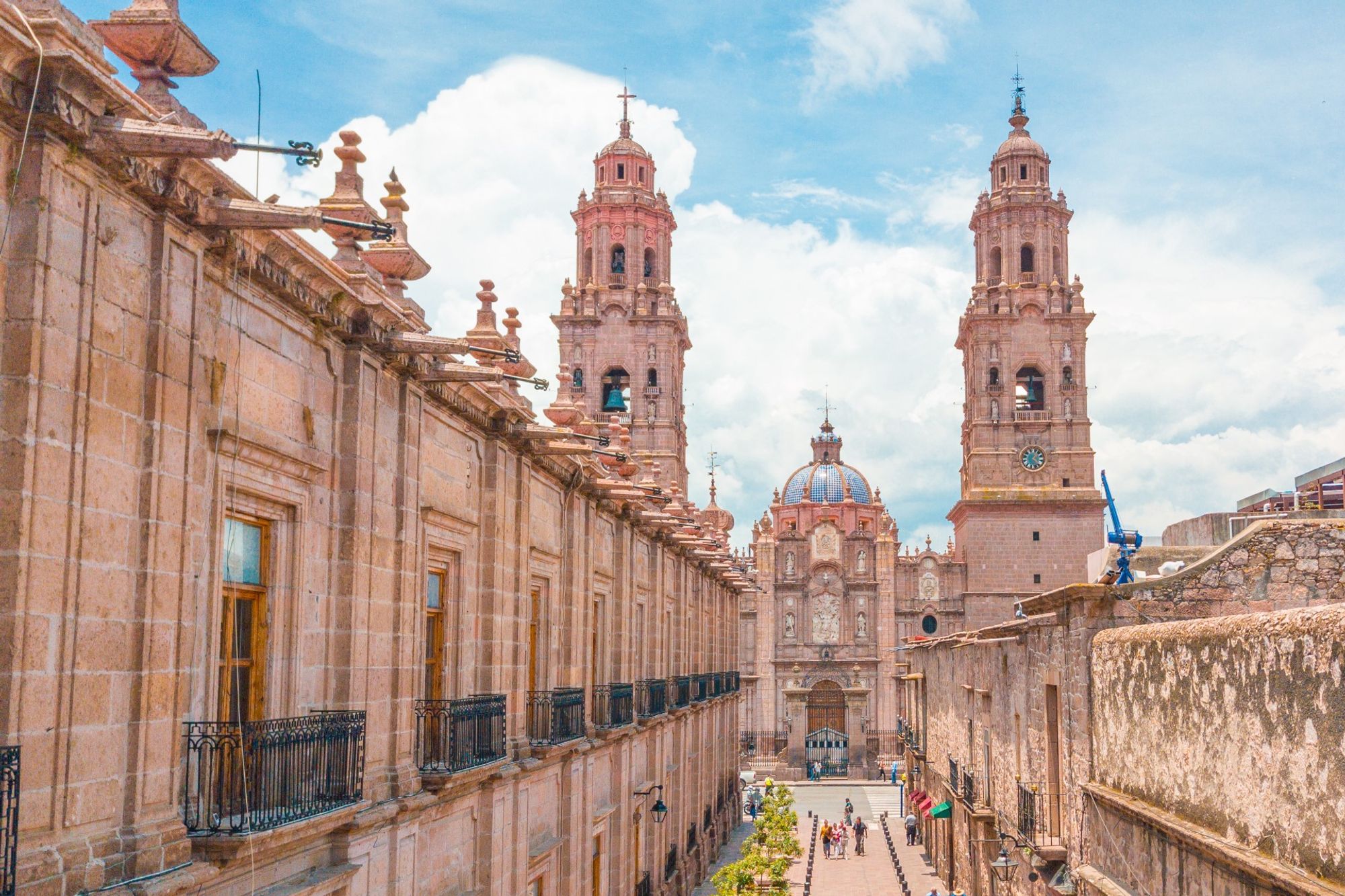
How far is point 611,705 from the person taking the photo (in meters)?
19.9

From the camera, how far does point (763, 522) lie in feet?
211

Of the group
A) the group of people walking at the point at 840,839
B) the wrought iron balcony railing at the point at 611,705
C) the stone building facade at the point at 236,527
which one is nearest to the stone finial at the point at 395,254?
the stone building facade at the point at 236,527

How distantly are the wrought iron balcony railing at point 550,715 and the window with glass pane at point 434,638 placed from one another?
289cm

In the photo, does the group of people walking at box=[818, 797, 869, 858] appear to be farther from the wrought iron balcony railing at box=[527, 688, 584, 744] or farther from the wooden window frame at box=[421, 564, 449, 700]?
the wooden window frame at box=[421, 564, 449, 700]

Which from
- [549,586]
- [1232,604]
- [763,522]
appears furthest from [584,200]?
[1232,604]

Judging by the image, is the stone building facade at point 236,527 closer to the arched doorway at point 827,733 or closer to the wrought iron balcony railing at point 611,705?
the wrought iron balcony railing at point 611,705

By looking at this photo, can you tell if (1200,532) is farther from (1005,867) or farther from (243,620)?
(243,620)

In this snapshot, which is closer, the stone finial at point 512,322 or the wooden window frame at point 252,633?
the wooden window frame at point 252,633

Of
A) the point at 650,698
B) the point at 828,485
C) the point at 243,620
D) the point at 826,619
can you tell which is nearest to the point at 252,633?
the point at 243,620

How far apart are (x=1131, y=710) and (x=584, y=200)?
43.1 meters

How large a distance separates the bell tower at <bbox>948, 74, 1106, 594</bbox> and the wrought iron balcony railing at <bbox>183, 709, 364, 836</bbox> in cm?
5150

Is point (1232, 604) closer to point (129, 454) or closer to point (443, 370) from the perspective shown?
point (443, 370)

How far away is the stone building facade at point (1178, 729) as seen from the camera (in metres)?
8.45

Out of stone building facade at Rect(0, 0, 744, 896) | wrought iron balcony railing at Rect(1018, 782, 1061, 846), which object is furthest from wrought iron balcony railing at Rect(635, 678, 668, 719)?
wrought iron balcony railing at Rect(1018, 782, 1061, 846)
